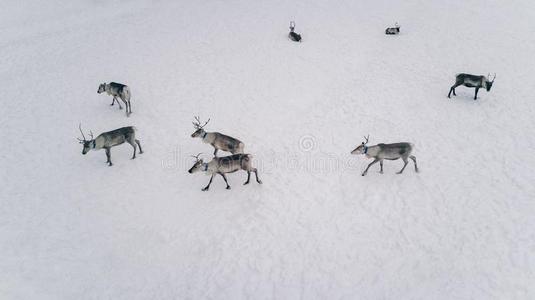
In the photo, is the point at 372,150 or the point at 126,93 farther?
the point at 126,93

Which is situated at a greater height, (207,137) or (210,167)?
(207,137)

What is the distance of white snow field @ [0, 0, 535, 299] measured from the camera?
9.23m

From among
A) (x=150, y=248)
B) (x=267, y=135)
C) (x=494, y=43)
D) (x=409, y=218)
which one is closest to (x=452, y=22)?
(x=494, y=43)

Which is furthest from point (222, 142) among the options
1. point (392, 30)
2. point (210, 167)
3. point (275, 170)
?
point (392, 30)

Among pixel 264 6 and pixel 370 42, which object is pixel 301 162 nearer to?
pixel 370 42

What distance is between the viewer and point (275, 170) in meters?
12.8

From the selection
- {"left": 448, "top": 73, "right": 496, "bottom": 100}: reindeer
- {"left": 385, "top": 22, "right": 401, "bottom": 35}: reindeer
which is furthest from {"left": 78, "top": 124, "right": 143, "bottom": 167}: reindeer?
{"left": 385, "top": 22, "right": 401, "bottom": 35}: reindeer

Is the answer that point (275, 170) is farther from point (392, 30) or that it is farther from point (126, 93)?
point (392, 30)

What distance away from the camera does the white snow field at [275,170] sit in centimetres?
923

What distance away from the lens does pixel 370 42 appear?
2270 centimetres

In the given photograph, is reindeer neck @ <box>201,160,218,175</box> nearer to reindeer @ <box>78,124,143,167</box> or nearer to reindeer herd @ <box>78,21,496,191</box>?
reindeer herd @ <box>78,21,496,191</box>

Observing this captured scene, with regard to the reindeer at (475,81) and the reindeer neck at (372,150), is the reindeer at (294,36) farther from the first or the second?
the reindeer neck at (372,150)

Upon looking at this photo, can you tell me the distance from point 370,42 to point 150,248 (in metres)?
18.5

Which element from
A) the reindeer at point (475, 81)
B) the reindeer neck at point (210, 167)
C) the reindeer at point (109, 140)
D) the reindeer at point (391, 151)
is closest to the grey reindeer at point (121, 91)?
the reindeer at point (109, 140)
